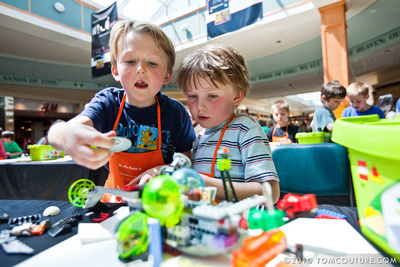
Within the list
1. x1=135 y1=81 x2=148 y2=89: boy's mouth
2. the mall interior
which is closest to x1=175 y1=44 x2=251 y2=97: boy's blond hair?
x1=135 y1=81 x2=148 y2=89: boy's mouth

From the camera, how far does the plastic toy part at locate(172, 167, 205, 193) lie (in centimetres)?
35

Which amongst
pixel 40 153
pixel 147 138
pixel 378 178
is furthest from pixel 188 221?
pixel 40 153

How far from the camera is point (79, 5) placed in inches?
217

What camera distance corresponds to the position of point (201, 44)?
18.7ft

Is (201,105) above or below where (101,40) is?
below

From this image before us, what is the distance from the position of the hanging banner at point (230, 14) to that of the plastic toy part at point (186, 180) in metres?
3.81

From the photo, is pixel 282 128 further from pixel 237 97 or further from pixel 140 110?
pixel 140 110

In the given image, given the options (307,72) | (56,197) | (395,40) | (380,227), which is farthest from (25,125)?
(395,40)

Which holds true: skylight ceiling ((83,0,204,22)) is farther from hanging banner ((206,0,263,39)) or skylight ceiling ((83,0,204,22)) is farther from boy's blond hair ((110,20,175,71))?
boy's blond hair ((110,20,175,71))

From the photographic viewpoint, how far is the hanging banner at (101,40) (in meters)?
4.65

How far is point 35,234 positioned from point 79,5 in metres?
6.69

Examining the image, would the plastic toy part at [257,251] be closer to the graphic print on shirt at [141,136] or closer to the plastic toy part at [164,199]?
the plastic toy part at [164,199]

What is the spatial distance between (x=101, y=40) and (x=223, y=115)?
16.7ft

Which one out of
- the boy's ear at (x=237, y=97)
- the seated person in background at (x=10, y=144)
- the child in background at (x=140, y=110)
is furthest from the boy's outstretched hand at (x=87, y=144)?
the seated person in background at (x=10, y=144)
